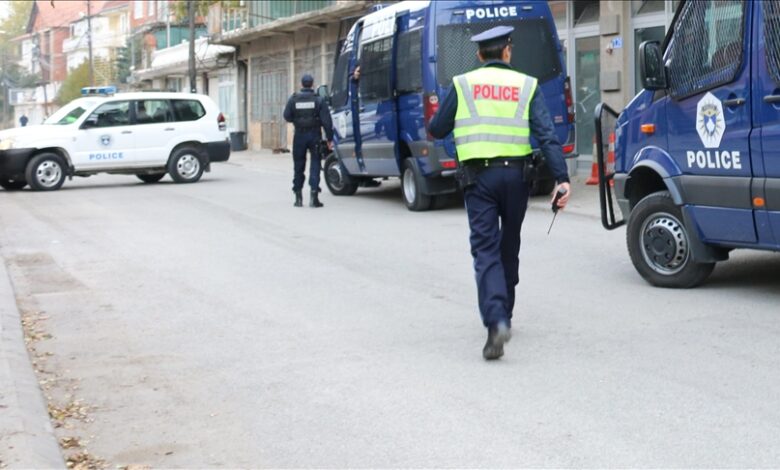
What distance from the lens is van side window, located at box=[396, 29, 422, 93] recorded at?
14.5 meters

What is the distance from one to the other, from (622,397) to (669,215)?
10.8ft

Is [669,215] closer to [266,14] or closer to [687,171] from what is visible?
[687,171]

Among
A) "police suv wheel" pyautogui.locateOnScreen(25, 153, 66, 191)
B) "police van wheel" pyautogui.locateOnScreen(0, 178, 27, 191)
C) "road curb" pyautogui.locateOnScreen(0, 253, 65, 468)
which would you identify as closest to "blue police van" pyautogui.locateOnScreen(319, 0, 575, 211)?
"police suv wheel" pyautogui.locateOnScreen(25, 153, 66, 191)

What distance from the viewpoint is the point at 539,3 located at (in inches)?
587

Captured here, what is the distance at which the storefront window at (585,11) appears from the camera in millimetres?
20016

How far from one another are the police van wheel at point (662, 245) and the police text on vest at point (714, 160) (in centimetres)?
42

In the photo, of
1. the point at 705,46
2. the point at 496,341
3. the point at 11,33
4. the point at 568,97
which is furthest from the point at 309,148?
the point at 496,341

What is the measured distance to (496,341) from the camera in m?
6.57

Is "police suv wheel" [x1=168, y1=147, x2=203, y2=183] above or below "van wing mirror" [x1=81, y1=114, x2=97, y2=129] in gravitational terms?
below

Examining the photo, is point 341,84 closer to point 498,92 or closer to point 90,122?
point 90,122

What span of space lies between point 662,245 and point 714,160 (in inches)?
34.3

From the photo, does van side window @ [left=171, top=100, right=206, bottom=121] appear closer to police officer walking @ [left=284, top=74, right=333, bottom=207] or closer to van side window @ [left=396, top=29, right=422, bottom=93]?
police officer walking @ [left=284, top=74, right=333, bottom=207]

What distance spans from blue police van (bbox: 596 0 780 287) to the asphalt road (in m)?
0.40

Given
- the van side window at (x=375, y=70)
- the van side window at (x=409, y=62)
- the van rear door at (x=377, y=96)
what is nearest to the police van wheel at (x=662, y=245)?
the van side window at (x=409, y=62)
